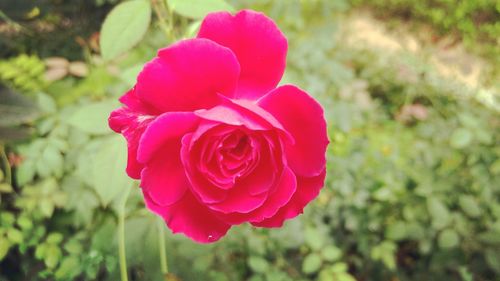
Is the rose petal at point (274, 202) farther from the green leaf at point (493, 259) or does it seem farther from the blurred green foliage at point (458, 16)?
the blurred green foliage at point (458, 16)

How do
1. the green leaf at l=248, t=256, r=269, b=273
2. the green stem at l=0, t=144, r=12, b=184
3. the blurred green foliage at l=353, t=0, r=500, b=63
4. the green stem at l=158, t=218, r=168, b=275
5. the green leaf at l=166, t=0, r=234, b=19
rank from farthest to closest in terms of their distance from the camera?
the blurred green foliage at l=353, t=0, r=500, b=63, the green stem at l=0, t=144, r=12, b=184, the green leaf at l=248, t=256, r=269, b=273, the green stem at l=158, t=218, r=168, b=275, the green leaf at l=166, t=0, r=234, b=19

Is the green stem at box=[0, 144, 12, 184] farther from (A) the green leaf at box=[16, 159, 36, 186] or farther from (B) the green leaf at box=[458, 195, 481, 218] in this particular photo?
(B) the green leaf at box=[458, 195, 481, 218]

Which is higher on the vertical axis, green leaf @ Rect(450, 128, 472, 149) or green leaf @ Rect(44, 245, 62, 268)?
green leaf @ Rect(450, 128, 472, 149)

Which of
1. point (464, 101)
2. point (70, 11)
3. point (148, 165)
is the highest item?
point (148, 165)

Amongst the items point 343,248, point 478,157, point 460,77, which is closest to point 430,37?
point 460,77

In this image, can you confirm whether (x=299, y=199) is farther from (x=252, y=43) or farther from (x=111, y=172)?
(x=111, y=172)

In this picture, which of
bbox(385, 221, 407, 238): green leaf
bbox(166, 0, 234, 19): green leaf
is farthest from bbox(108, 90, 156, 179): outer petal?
bbox(385, 221, 407, 238): green leaf

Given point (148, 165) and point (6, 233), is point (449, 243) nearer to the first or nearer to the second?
point (148, 165)
